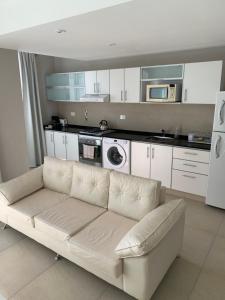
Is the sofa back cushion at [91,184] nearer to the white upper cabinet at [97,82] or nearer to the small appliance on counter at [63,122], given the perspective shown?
the white upper cabinet at [97,82]

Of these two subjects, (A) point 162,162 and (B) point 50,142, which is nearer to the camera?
(A) point 162,162

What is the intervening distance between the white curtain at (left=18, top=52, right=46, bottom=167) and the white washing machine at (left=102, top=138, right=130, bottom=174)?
1743mm

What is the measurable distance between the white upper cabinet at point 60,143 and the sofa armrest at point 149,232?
11.2 ft

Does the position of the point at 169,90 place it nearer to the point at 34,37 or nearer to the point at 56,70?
the point at 34,37

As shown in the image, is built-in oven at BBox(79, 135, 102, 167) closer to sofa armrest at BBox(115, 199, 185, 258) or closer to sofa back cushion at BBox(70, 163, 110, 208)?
sofa back cushion at BBox(70, 163, 110, 208)

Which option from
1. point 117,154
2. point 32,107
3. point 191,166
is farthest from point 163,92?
point 32,107

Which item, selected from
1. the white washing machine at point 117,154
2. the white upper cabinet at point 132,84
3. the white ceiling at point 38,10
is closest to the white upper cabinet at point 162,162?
the white washing machine at point 117,154

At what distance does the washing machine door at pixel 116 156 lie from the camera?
4.32 meters

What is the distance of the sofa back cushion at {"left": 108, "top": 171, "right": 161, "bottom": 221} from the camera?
90.6 inches

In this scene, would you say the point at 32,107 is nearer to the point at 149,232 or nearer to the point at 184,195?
the point at 184,195

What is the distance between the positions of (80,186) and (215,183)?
1.93m

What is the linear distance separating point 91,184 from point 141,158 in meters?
1.60

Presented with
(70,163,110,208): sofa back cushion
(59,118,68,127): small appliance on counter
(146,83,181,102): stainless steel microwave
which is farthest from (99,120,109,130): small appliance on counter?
(70,163,110,208): sofa back cushion

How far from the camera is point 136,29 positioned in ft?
8.18
